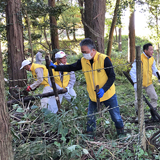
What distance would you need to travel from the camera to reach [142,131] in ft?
8.81

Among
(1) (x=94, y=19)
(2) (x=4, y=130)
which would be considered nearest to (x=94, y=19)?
(1) (x=94, y=19)

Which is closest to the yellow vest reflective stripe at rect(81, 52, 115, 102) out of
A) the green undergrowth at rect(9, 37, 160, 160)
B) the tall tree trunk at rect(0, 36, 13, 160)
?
the green undergrowth at rect(9, 37, 160, 160)

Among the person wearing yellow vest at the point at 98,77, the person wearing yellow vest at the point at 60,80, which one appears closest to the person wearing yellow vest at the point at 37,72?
the person wearing yellow vest at the point at 60,80

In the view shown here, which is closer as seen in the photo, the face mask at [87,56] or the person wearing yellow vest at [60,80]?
the face mask at [87,56]

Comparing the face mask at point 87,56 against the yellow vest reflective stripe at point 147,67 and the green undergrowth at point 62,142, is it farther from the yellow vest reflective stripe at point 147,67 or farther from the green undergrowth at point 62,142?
the yellow vest reflective stripe at point 147,67

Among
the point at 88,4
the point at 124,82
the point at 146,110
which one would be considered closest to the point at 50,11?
the point at 88,4

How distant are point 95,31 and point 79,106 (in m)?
3.35

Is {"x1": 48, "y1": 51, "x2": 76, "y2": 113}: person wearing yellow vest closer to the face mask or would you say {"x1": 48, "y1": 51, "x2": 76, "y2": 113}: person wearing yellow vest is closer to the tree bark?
the face mask

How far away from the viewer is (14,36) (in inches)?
231

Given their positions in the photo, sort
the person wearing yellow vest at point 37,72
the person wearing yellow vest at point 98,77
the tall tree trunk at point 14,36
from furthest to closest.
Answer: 1. the tall tree trunk at point 14,36
2. the person wearing yellow vest at point 37,72
3. the person wearing yellow vest at point 98,77

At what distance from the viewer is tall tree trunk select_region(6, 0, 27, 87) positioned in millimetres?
5836

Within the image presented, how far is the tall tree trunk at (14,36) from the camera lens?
584 centimetres

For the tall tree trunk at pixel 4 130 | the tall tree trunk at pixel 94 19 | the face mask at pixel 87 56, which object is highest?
the tall tree trunk at pixel 94 19

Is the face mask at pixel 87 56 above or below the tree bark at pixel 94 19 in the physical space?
below
